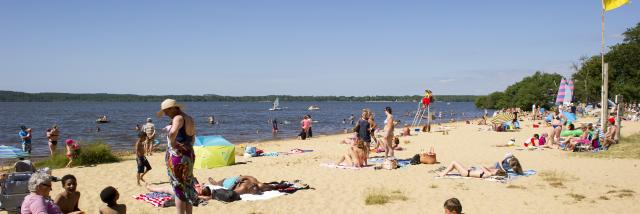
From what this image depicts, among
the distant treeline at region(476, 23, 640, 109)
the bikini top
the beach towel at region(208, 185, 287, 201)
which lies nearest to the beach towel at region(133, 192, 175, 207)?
the beach towel at region(208, 185, 287, 201)

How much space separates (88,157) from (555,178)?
38.7 ft

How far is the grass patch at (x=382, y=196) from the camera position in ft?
25.6

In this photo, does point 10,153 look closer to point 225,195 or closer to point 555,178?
point 225,195

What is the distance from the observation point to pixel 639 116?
32906mm

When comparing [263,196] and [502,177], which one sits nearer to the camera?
[263,196]

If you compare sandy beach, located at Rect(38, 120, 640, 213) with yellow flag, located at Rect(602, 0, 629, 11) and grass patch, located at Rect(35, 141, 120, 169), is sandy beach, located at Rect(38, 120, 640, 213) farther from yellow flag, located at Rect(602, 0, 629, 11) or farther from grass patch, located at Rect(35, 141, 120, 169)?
yellow flag, located at Rect(602, 0, 629, 11)

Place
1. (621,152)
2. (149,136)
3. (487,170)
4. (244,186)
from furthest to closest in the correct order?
1. (149,136)
2. (621,152)
3. (487,170)
4. (244,186)

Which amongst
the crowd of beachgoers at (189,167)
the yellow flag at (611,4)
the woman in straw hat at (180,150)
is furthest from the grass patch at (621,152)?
the woman in straw hat at (180,150)

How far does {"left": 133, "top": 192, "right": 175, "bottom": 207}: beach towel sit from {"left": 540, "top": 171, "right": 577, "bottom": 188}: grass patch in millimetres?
6843

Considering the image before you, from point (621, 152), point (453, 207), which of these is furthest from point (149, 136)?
point (621, 152)

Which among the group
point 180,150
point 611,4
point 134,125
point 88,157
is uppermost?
point 611,4

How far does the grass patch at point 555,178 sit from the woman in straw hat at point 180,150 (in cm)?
679

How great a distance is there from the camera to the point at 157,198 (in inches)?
318

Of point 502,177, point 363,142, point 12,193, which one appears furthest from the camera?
point 363,142
